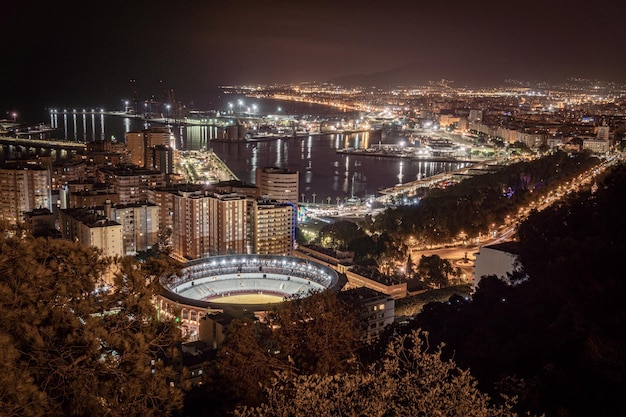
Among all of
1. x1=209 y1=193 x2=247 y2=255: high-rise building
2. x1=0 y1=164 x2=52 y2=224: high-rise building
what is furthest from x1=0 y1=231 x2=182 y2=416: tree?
x1=0 y1=164 x2=52 y2=224: high-rise building

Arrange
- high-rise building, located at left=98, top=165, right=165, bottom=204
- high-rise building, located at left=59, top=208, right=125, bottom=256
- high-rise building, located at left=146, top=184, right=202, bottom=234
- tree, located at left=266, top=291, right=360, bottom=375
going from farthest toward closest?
high-rise building, located at left=98, top=165, right=165, bottom=204
high-rise building, located at left=146, top=184, right=202, bottom=234
high-rise building, located at left=59, top=208, right=125, bottom=256
tree, located at left=266, top=291, right=360, bottom=375

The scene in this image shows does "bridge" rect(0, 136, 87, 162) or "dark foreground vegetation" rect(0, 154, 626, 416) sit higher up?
"dark foreground vegetation" rect(0, 154, 626, 416)

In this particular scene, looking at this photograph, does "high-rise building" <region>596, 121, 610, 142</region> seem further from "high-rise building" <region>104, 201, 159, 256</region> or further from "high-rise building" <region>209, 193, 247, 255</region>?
"high-rise building" <region>104, 201, 159, 256</region>

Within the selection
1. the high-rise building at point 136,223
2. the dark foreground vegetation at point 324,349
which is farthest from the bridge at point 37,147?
the dark foreground vegetation at point 324,349

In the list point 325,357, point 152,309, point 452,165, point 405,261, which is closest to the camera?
point 152,309

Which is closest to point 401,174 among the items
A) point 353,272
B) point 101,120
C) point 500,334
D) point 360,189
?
point 360,189

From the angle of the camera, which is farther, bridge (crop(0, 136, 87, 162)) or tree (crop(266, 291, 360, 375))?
bridge (crop(0, 136, 87, 162))

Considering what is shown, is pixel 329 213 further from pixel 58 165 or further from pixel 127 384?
pixel 127 384
